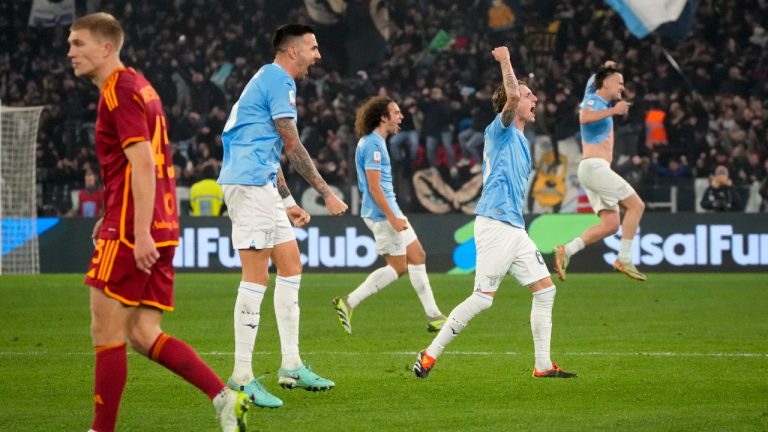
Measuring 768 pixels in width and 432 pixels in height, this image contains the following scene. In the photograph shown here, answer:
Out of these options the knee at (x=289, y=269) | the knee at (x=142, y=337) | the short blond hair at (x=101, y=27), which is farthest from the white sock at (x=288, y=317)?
the short blond hair at (x=101, y=27)

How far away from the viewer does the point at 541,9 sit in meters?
27.4

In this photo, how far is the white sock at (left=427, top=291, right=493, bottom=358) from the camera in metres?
8.40

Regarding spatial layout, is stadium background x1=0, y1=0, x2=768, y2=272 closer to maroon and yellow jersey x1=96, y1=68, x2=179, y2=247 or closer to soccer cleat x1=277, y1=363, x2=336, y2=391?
soccer cleat x1=277, y1=363, x2=336, y2=391

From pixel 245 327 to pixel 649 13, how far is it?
19.7 metres

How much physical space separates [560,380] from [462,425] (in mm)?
1936

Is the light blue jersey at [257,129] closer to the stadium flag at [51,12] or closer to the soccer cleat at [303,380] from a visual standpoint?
the soccer cleat at [303,380]

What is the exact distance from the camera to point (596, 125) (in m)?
13.6

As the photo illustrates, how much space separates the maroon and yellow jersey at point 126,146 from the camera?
5500 mm

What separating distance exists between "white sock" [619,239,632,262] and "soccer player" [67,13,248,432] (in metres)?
8.67

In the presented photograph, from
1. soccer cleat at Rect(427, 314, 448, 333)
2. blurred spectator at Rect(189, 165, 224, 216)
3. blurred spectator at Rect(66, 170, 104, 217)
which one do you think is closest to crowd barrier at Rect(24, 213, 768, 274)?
blurred spectator at Rect(66, 170, 104, 217)

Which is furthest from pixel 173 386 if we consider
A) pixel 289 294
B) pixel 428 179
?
pixel 428 179

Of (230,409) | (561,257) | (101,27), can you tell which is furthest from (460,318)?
(561,257)

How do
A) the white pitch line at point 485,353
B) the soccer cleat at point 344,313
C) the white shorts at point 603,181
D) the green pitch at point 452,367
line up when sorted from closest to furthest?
the green pitch at point 452,367 → the white pitch line at point 485,353 → the soccer cleat at point 344,313 → the white shorts at point 603,181

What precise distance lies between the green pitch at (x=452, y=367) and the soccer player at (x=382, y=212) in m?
0.30
